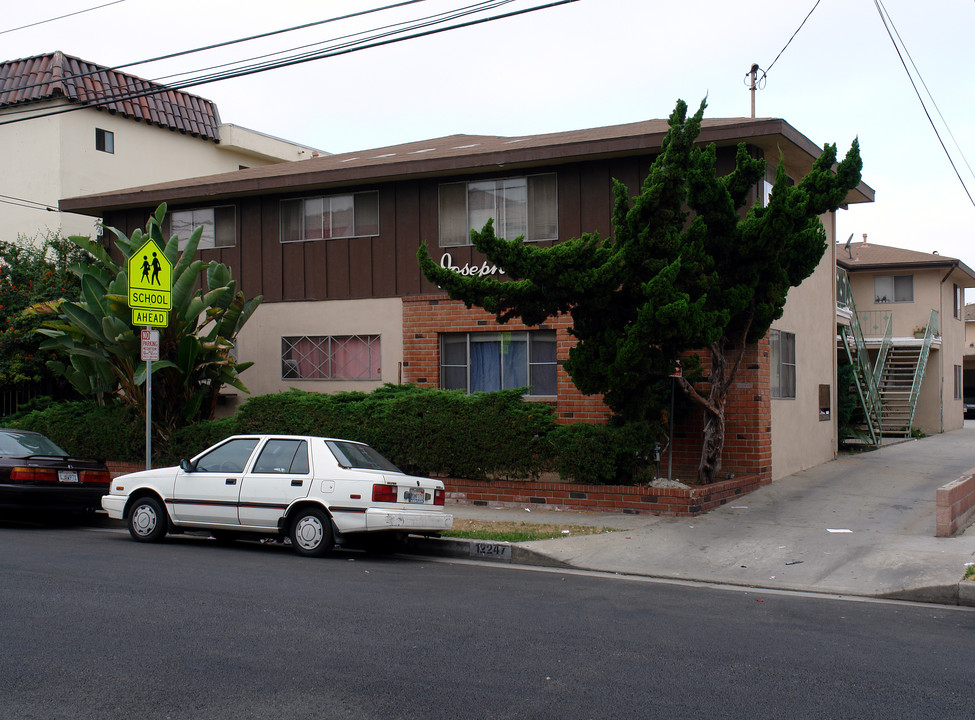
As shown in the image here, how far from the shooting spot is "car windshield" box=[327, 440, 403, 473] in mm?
10875

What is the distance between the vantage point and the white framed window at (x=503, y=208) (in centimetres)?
1705

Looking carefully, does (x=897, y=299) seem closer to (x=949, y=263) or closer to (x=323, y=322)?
(x=949, y=263)

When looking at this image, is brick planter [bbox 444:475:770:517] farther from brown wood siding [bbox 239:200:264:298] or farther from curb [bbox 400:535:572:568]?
brown wood siding [bbox 239:200:264:298]

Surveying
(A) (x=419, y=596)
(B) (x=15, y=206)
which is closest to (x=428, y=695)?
(A) (x=419, y=596)

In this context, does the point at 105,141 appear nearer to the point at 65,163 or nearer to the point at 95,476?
the point at 65,163

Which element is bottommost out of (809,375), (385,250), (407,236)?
(809,375)

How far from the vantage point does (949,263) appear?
3022 centimetres

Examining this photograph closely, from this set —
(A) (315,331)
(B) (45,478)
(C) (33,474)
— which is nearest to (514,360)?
(A) (315,331)

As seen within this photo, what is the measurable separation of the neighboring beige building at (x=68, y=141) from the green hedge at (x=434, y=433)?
1155 centimetres

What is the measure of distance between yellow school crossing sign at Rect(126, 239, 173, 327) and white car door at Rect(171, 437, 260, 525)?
3329 mm

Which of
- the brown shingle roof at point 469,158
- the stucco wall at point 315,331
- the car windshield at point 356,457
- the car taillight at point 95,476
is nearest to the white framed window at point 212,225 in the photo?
the brown shingle roof at point 469,158

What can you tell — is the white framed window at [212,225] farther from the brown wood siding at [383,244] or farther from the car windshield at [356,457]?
the car windshield at [356,457]

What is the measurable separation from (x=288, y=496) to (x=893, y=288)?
26826 millimetres

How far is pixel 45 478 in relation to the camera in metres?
12.9
